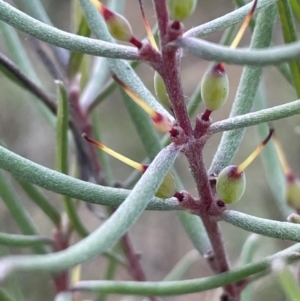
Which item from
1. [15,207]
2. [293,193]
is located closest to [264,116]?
[293,193]

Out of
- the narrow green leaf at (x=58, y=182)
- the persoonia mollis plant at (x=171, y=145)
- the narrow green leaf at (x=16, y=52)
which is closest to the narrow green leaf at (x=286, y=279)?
the persoonia mollis plant at (x=171, y=145)

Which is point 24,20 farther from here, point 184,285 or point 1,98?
point 1,98

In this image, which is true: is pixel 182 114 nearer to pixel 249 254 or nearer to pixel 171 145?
pixel 171 145

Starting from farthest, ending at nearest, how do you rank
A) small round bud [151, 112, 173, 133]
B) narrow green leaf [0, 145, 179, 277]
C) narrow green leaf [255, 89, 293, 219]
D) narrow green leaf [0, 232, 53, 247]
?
narrow green leaf [255, 89, 293, 219] < narrow green leaf [0, 232, 53, 247] < small round bud [151, 112, 173, 133] < narrow green leaf [0, 145, 179, 277]

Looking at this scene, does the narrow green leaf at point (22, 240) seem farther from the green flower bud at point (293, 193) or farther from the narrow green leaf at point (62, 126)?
the green flower bud at point (293, 193)

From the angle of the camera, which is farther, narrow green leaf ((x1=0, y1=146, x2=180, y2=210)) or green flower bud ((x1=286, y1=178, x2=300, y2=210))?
green flower bud ((x1=286, y1=178, x2=300, y2=210))

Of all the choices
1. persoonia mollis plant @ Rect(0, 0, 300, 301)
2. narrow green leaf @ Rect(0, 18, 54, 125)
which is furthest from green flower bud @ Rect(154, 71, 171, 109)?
narrow green leaf @ Rect(0, 18, 54, 125)

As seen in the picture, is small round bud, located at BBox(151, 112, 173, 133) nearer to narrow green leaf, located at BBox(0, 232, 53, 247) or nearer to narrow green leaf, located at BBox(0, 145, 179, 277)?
narrow green leaf, located at BBox(0, 145, 179, 277)
